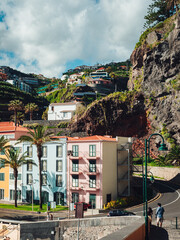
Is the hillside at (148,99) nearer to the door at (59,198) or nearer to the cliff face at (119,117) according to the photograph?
the cliff face at (119,117)

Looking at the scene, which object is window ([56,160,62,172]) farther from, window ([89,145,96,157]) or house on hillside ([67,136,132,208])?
window ([89,145,96,157])

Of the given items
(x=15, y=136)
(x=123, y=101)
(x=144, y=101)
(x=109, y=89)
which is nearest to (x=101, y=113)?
(x=123, y=101)

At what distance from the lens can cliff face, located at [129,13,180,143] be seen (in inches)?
2960

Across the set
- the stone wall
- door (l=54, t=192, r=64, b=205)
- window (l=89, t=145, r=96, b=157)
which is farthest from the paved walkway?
door (l=54, t=192, r=64, b=205)

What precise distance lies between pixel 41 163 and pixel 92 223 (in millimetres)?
31395

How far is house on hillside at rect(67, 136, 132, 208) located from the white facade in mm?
53923

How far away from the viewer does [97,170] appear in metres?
50.1

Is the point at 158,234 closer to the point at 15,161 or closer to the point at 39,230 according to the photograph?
the point at 39,230

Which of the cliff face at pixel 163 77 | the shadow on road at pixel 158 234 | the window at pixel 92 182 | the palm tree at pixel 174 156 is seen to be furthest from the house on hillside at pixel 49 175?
the cliff face at pixel 163 77

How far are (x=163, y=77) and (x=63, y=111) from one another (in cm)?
4181

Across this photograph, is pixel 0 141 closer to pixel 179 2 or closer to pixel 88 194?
pixel 88 194

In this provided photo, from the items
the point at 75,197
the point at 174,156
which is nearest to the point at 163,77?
the point at 174,156

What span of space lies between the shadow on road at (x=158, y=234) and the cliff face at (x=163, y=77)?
4967cm

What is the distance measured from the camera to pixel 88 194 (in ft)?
164
